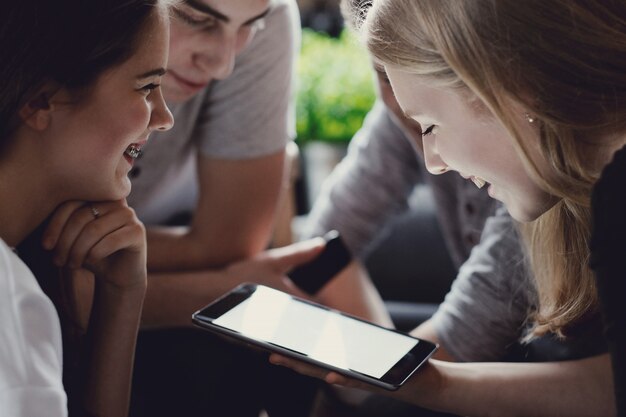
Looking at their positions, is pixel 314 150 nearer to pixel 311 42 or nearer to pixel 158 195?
pixel 311 42

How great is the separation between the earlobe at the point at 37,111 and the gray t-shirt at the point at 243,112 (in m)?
0.48

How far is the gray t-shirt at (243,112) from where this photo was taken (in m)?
1.26

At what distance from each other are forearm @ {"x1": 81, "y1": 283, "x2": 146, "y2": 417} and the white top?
7.7 inches

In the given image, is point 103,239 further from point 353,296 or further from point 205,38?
point 353,296

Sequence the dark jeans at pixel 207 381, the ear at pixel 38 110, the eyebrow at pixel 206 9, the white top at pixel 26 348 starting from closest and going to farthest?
the white top at pixel 26 348 < the ear at pixel 38 110 < the eyebrow at pixel 206 9 < the dark jeans at pixel 207 381

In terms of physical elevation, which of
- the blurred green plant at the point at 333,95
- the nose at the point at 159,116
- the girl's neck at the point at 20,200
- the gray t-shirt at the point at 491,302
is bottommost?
the gray t-shirt at the point at 491,302

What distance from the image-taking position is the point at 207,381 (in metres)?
1.20

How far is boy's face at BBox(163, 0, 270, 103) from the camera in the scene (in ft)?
3.38

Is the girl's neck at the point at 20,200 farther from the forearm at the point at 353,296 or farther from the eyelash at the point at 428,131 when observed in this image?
the forearm at the point at 353,296

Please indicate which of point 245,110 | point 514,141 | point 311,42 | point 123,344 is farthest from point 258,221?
point 311,42

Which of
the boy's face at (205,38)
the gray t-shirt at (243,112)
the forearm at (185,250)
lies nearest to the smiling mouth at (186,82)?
the boy's face at (205,38)

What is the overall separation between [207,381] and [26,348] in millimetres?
567

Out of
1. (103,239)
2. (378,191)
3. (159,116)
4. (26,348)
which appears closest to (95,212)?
(103,239)

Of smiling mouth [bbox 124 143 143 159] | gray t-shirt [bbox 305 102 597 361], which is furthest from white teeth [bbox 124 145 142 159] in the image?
gray t-shirt [bbox 305 102 597 361]
